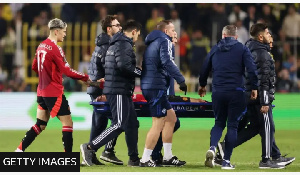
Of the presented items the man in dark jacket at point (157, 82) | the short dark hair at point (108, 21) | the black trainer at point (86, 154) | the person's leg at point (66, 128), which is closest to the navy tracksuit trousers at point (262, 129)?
the man in dark jacket at point (157, 82)

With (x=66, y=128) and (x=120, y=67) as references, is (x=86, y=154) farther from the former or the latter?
(x=120, y=67)

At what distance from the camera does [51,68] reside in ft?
40.0

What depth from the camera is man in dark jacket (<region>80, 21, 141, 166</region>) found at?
1216 centimetres

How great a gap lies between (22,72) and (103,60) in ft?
30.3

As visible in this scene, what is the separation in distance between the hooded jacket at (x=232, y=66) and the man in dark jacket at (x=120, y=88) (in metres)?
A: 1.05

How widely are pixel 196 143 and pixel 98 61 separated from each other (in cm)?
430

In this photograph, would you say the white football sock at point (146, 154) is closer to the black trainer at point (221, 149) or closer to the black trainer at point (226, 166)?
the black trainer at point (226, 166)

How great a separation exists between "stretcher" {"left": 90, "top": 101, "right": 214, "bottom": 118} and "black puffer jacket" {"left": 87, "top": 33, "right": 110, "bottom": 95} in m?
0.53

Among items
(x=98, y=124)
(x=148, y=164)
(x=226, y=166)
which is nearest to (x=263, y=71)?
(x=226, y=166)

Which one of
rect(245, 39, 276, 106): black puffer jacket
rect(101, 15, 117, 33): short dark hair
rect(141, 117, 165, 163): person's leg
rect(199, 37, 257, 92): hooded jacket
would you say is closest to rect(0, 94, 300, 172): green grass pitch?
rect(141, 117, 165, 163): person's leg

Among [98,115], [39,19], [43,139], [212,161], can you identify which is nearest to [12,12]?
[39,19]

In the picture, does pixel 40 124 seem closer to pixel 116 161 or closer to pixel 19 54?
pixel 116 161

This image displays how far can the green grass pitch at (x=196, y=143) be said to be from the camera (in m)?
12.6

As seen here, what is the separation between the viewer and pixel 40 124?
12.6 m
